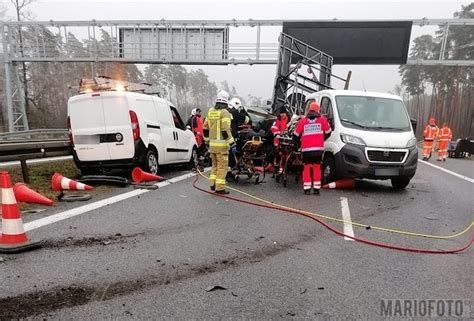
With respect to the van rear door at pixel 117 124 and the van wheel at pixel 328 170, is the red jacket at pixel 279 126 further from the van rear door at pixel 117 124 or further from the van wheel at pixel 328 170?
the van rear door at pixel 117 124

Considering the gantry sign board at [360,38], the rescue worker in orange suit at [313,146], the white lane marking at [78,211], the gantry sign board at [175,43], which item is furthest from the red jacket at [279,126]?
the gantry sign board at [175,43]

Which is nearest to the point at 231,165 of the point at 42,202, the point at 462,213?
the point at 42,202

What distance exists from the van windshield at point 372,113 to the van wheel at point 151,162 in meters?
4.37

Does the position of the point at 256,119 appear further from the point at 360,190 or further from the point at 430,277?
the point at 430,277

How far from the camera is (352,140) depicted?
805cm

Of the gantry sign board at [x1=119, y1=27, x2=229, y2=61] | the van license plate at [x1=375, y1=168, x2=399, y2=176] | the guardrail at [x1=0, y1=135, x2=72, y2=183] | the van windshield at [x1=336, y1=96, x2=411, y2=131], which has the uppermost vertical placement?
the gantry sign board at [x1=119, y1=27, x2=229, y2=61]

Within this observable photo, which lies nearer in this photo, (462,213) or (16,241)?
(16,241)

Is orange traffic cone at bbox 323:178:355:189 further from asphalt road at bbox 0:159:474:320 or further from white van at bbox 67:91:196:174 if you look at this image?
white van at bbox 67:91:196:174

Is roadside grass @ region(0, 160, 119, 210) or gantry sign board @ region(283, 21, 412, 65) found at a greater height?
gantry sign board @ region(283, 21, 412, 65)

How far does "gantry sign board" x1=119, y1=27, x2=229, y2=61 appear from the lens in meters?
23.9

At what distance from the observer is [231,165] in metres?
9.02

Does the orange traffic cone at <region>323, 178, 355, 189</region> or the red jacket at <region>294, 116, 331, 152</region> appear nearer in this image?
the red jacket at <region>294, 116, 331, 152</region>

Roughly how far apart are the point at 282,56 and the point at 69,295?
10853 millimetres

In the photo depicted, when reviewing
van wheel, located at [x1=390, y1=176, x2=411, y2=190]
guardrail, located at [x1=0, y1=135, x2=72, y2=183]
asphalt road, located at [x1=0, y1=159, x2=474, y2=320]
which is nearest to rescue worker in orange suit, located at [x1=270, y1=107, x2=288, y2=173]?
van wheel, located at [x1=390, y1=176, x2=411, y2=190]
